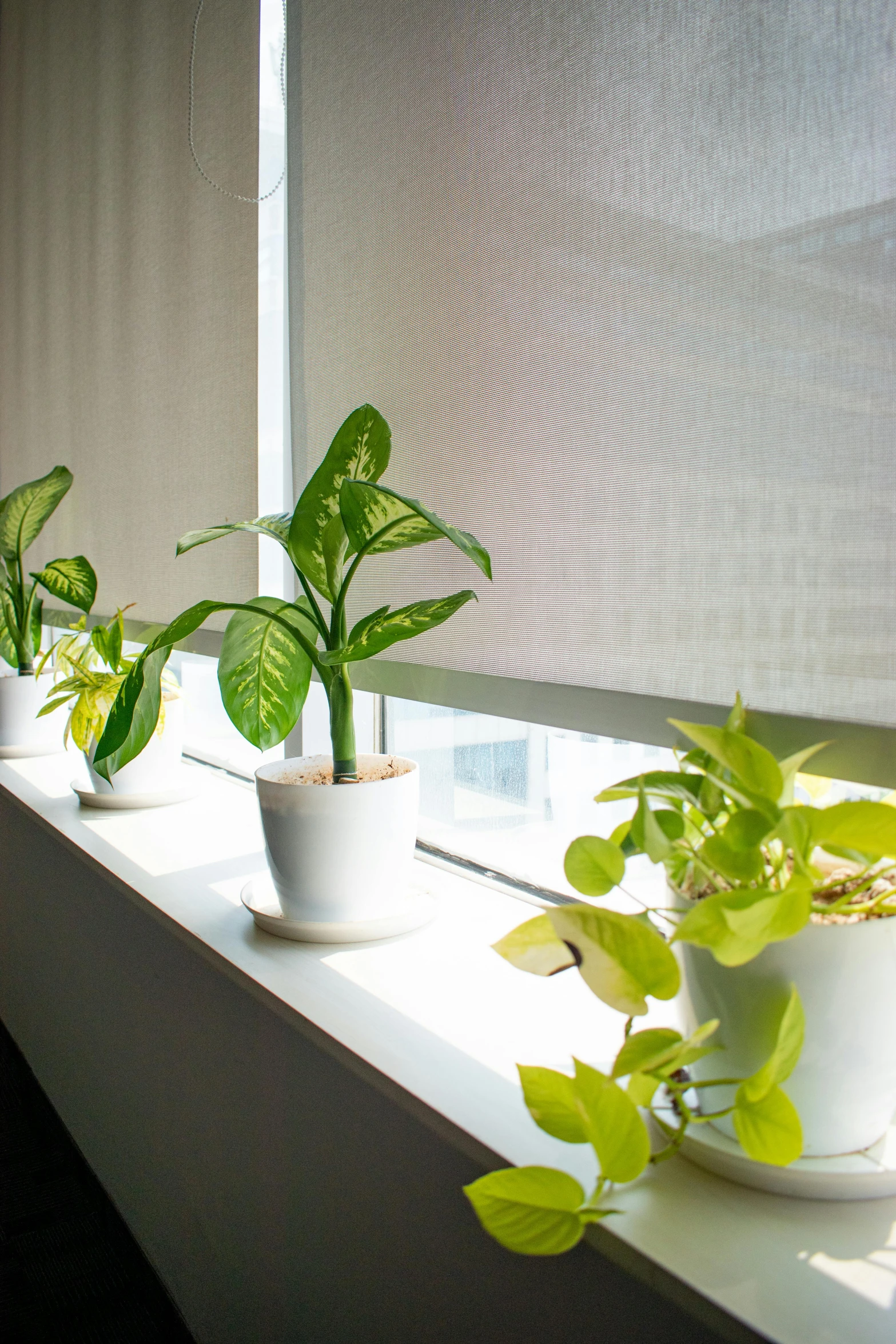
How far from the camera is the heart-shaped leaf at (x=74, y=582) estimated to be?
174 cm

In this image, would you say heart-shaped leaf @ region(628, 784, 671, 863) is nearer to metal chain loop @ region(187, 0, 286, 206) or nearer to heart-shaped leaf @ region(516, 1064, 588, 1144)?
heart-shaped leaf @ region(516, 1064, 588, 1144)

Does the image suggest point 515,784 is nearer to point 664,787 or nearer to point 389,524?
point 389,524

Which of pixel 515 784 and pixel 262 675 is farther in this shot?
pixel 515 784

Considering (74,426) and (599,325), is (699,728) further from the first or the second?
(74,426)

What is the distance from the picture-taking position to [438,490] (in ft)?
3.41

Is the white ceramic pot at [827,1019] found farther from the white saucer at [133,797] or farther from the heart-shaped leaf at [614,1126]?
the white saucer at [133,797]

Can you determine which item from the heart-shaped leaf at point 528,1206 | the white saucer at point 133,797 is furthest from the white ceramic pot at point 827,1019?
the white saucer at point 133,797

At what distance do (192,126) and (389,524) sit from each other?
1.07 metres

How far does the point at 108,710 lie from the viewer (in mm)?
1438

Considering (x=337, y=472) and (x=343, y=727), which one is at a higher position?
(x=337, y=472)

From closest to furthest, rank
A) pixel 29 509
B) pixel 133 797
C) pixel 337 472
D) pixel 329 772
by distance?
pixel 337 472 → pixel 329 772 → pixel 133 797 → pixel 29 509

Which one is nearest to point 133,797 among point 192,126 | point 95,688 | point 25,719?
point 95,688

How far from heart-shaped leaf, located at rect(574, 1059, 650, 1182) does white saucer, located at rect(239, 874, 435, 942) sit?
50 cm

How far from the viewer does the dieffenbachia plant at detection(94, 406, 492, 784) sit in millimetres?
865
